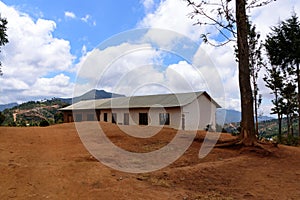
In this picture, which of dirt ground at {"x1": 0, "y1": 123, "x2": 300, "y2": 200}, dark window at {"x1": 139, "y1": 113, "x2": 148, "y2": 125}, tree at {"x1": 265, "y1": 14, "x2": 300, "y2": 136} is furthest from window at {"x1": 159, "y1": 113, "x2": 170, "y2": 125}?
dirt ground at {"x1": 0, "y1": 123, "x2": 300, "y2": 200}

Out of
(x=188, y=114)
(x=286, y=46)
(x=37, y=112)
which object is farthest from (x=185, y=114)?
(x=37, y=112)

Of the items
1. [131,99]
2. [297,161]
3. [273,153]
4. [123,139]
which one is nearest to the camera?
[297,161]

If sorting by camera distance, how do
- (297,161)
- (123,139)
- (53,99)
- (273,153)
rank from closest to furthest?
(297,161)
(273,153)
(123,139)
(53,99)

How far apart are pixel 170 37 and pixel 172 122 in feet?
41.7

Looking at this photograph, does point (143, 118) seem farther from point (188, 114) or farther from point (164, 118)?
point (188, 114)

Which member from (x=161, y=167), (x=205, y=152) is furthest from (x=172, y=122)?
(x=161, y=167)

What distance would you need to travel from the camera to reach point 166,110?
848 inches

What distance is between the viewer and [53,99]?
139ft

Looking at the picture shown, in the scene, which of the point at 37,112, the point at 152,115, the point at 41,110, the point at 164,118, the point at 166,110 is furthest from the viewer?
the point at 41,110

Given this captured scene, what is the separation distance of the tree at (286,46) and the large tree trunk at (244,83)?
30.6ft

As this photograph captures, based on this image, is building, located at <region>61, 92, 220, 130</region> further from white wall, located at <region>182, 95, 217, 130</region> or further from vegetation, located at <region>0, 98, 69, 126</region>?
vegetation, located at <region>0, 98, 69, 126</region>

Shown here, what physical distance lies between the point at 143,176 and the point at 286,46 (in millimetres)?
15007

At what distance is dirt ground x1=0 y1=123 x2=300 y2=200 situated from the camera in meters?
3.86

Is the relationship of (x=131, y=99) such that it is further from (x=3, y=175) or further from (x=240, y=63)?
(x=3, y=175)
